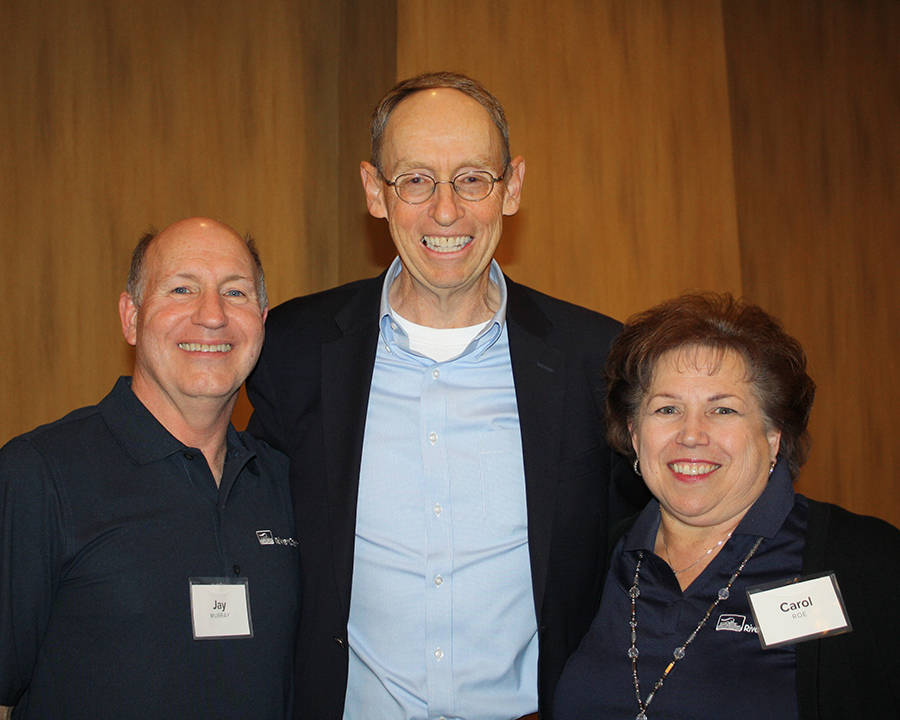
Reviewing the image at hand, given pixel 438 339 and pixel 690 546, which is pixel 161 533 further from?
pixel 690 546

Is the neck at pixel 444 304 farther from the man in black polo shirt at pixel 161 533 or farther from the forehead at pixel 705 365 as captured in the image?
the forehead at pixel 705 365

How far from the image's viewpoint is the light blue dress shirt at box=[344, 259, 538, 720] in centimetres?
194

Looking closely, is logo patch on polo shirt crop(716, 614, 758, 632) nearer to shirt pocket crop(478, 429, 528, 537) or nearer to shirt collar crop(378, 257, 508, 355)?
shirt pocket crop(478, 429, 528, 537)

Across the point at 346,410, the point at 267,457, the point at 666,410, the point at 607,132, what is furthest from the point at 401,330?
the point at 607,132

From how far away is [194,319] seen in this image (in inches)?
78.6

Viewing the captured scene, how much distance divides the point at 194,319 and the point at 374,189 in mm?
649

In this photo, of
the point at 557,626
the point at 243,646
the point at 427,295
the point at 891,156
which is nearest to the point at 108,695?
the point at 243,646

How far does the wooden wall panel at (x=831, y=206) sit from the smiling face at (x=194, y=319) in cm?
355

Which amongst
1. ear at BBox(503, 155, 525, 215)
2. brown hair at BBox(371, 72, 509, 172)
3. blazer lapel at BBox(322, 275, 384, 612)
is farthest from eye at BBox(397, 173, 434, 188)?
blazer lapel at BBox(322, 275, 384, 612)

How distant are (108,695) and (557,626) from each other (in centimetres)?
104

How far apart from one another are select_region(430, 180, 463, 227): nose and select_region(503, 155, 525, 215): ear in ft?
0.62

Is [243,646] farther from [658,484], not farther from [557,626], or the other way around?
[658,484]

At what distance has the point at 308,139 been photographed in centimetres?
426

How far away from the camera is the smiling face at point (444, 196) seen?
212 cm
